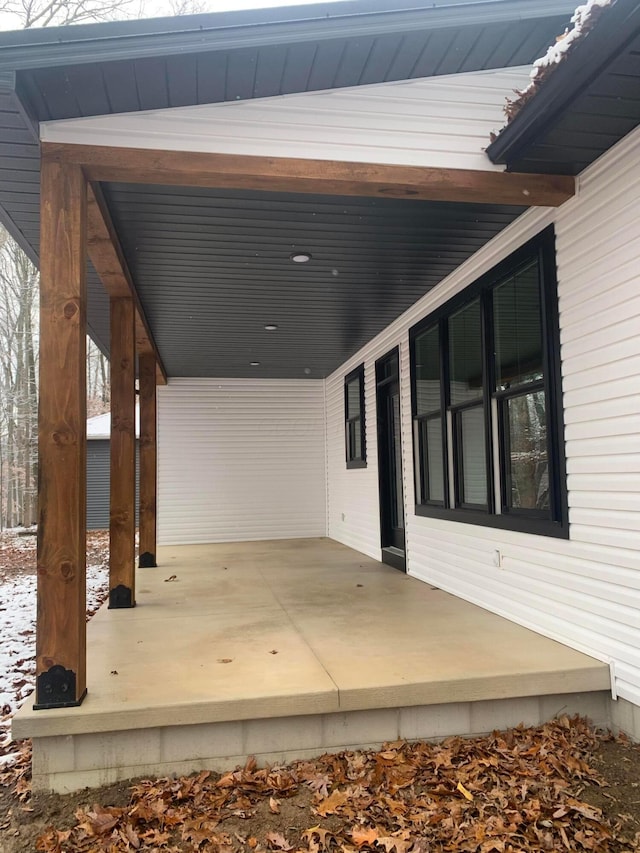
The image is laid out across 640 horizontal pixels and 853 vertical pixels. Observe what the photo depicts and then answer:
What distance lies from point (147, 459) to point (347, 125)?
5124mm

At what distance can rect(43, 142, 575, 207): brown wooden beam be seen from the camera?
10.4 feet

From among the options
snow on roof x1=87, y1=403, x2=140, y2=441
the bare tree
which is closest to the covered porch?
snow on roof x1=87, y1=403, x2=140, y2=441

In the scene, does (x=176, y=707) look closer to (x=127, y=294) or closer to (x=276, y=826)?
(x=276, y=826)

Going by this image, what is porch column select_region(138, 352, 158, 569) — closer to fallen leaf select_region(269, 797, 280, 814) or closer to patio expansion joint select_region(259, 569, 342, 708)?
patio expansion joint select_region(259, 569, 342, 708)

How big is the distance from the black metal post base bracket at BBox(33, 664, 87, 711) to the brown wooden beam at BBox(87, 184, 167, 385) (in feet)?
8.06

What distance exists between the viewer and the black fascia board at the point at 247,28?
8.71 ft

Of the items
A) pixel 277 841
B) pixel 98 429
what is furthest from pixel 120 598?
pixel 98 429

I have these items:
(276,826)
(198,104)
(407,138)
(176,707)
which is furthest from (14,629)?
(407,138)

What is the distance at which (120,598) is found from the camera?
5328mm

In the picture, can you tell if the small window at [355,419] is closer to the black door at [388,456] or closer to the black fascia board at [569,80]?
the black door at [388,456]

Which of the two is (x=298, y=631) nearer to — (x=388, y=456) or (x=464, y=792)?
(x=464, y=792)

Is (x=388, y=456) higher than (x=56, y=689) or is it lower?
higher

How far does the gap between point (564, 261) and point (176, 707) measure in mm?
3231

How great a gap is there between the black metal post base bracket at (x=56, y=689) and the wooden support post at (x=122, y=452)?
2.49m
